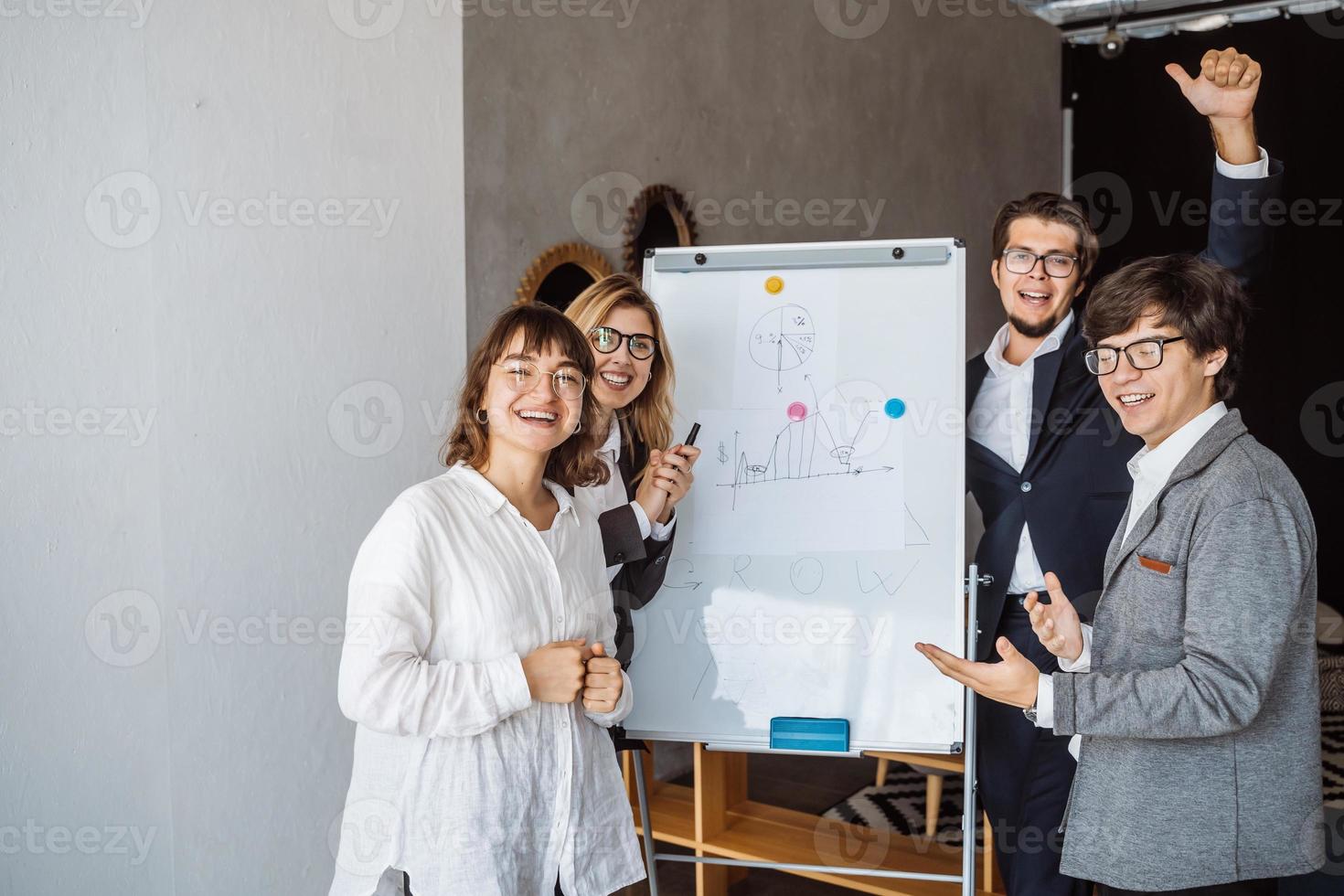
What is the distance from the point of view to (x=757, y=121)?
14.1 feet

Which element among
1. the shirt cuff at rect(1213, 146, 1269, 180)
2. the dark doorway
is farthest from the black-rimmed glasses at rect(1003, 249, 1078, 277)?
the dark doorway

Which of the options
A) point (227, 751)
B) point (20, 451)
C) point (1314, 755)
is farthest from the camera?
point (227, 751)

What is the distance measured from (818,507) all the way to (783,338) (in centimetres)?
40

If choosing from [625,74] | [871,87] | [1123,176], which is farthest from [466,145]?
[1123,176]

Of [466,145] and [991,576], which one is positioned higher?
[466,145]

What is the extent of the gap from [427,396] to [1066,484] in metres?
1.49

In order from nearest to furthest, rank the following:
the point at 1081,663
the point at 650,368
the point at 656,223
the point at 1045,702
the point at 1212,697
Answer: the point at 1212,697, the point at 1045,702, the point at 1081,663, the point at 650,368, the point at 656,223

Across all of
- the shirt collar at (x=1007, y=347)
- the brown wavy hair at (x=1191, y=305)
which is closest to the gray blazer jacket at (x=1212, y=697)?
the brown wavy hair at (x=1191, y=305)

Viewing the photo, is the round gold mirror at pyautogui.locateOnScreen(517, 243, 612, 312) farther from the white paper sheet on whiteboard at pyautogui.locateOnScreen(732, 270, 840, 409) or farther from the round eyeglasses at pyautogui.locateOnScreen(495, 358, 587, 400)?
the round eyeglasses at pyautogui.locateOnScreen(495, 358, 587, 400)

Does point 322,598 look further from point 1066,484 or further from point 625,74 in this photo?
point 625,74

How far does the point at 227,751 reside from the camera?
2.27 meters

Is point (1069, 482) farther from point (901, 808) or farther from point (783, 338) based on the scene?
point (901, 808)

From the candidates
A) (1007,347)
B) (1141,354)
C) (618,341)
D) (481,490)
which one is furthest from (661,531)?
(1141,354)

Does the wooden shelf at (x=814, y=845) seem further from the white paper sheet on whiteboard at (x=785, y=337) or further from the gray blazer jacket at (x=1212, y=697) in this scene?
the white paper sheet on whiteboard at (x=785, y=337)
